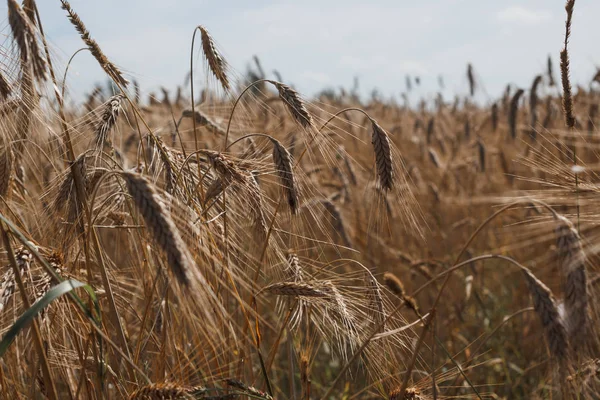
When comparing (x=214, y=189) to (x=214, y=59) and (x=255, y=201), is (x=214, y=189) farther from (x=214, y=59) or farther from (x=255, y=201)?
(x=214, y=59)

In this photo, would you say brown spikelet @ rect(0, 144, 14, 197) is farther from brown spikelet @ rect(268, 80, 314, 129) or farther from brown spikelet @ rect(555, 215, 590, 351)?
brown spikelet @ rect(555, 215, 590, 351)

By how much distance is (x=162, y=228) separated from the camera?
110cm

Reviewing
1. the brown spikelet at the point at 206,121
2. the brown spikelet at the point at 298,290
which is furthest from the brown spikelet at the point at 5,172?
the brown spikelet at the point at 206,121

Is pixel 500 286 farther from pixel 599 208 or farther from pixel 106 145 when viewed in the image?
pixel 106 145

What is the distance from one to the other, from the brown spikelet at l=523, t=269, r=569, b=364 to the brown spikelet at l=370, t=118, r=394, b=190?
0.54m

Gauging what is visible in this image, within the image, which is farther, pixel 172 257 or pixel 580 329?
pixel 580 329

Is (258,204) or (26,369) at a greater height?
(258,204)

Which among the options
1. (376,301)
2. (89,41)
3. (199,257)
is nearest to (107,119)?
(89,41)

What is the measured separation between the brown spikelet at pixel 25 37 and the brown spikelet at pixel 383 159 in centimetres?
88

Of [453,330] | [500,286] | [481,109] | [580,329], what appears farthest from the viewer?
[481,109]

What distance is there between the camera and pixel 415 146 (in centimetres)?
726

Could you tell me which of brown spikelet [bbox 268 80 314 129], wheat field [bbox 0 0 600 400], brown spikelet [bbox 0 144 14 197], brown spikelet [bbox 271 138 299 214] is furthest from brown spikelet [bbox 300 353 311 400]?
brown spikelet [bbox 0 144 14 197]

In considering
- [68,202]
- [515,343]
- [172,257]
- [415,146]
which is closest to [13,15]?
[68,202]

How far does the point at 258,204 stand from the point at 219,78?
1.55 feet
